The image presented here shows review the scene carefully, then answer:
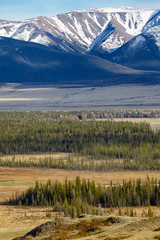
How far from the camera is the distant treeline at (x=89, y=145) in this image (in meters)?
40.1

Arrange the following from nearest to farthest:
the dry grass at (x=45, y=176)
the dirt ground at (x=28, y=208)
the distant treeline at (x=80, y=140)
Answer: the dirt ground at (x=28, y=208), the dry grass at (x=45, y=176), the distant treeline at (x=80, y=140)

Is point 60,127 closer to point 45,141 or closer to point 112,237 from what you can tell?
point 45,141

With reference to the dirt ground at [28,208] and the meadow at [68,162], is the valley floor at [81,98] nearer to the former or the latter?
the meadow at [68,162]

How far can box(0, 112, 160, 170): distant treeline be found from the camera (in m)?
40.1

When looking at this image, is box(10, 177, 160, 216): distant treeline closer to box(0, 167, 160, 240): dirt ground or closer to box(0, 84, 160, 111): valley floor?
box(0, 167, 160, 240): dirt ground

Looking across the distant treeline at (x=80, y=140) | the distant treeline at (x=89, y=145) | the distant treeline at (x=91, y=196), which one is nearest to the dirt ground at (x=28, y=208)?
the distant treeline at (x=91, y=196)

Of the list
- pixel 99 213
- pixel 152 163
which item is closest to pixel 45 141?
pixel 152 163

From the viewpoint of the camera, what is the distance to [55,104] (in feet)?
486

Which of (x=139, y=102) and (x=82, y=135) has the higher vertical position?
(x=139, y=102)

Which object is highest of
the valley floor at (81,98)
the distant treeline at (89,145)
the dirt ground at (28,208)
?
the valley floor at (81,98)

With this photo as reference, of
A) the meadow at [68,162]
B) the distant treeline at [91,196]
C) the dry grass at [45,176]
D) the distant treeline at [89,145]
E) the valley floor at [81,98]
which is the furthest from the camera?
the valley floor at [81,98]

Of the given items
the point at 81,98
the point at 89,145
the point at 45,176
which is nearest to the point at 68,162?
the point at 45,176

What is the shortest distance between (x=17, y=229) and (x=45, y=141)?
118 feet

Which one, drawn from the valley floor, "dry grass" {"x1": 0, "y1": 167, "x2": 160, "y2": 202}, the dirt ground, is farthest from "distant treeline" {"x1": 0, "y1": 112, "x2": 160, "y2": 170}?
the valley floor
